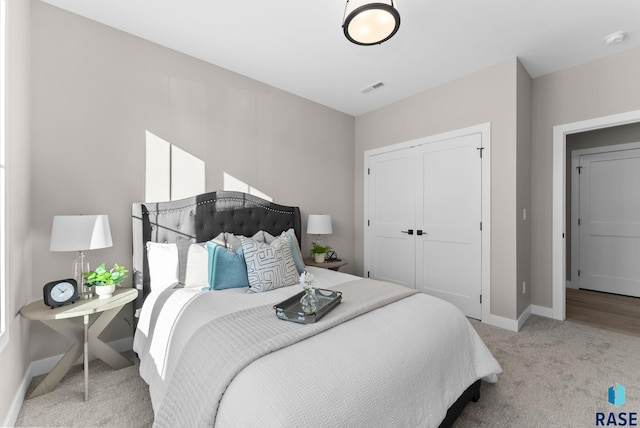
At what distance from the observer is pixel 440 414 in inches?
53.5

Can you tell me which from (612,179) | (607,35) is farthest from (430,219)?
(612,179)

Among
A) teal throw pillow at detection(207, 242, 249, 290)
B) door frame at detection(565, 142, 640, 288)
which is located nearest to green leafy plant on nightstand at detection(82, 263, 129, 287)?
teal throw pillow at detection(207, 242, 249, 290)

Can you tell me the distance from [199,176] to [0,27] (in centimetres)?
157

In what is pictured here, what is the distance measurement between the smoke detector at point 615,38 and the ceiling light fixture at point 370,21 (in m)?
2.26

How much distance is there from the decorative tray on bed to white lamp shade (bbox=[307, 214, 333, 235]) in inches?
67.9

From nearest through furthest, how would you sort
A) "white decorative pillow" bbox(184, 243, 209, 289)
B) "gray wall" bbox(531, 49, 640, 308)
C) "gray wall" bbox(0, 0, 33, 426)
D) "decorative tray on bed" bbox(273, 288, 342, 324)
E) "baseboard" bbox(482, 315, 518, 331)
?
"decorative tray on bed" bbox(273, 288, 342, 324) → "gray wall" bbox(0, 0, 33, 426) → "white decorative pillow" bbox(184, 243, 209, 289) → "gray wall" bbox(531, 49, 640, 308) → "baseboard" bbox(482, 315, 518, 331)

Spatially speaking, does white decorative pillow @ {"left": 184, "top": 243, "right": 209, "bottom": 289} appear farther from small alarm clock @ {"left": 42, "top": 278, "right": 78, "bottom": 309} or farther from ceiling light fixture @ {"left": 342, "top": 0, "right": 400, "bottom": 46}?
ceiling light fixture @ {"left": 342, "top": 0, "right": 400, "bottom": 46}

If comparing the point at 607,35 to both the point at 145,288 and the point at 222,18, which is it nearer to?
the point at 222,18

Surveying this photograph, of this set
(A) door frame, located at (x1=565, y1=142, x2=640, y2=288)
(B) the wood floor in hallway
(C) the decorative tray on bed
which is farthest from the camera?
(A) door frame, located at (x1=565, y1=142, x2=640, y2=288)

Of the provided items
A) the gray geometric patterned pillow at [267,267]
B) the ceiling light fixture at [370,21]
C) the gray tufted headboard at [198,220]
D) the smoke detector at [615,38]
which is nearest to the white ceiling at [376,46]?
the smoke detector at [615,38]

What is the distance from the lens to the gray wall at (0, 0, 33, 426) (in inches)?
64.1

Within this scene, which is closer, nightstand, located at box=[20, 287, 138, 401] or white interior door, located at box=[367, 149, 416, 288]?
nightstand, located at box=[20, 287, 138, 401]

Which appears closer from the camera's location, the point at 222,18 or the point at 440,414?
the point at 440,414

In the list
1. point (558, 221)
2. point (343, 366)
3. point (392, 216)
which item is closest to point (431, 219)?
point (392, 216)
